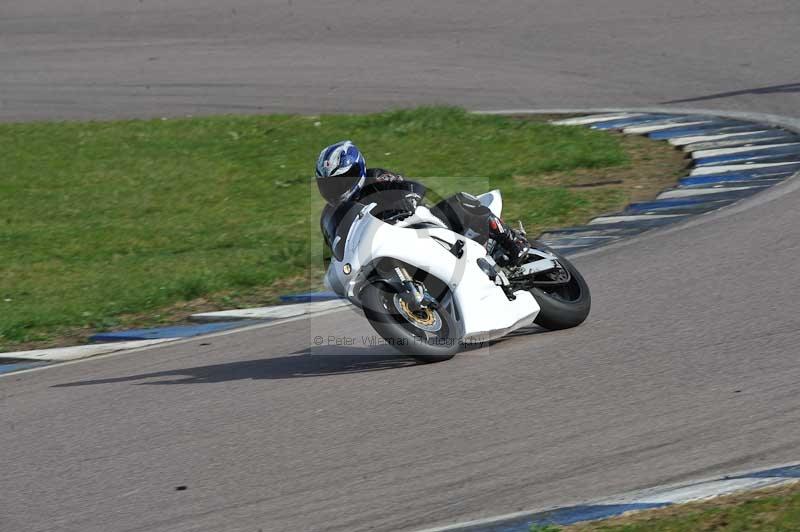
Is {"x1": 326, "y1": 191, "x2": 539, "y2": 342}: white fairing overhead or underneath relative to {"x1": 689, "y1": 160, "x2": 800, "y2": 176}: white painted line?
underneath

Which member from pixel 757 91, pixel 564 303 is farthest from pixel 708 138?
pixel 564 303

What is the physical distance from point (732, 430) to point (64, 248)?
7764 mm

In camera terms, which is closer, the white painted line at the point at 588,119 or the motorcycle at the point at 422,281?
the motorcycle at the point at 422,281

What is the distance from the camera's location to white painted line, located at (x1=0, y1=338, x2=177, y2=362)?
8.78 m

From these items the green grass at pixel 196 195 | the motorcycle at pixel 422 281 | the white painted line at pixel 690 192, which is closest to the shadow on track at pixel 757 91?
the green grass at pixel 196 195

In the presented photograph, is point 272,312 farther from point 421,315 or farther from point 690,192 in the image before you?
point 690,192

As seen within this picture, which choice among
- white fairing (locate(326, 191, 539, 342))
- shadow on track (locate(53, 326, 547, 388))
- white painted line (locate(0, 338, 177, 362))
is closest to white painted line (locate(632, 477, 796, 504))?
white fairing (locate(326, 191, 539, 342))

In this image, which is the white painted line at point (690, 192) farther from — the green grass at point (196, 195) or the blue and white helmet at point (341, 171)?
the blue and white helmet at point (341, 171)

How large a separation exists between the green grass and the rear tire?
1007 mm

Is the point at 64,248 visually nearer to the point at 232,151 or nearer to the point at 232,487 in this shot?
the point at 232,151

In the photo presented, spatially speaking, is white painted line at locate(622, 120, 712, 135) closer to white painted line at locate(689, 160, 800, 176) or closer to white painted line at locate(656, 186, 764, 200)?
white painted line at locate(689, 160, 800, 176)

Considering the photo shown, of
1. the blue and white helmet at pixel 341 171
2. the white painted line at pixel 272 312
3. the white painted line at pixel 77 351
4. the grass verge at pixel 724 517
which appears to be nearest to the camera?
the grass verge at pixel 724 517

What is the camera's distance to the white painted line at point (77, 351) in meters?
8.78

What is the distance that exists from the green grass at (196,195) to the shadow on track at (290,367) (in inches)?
48.4
